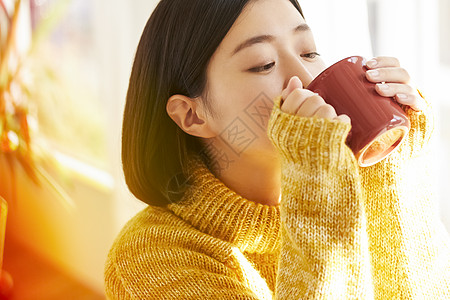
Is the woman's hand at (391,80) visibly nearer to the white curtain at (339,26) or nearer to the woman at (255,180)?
the woman at (255,180)

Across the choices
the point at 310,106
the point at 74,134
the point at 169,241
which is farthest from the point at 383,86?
the point at 74,134

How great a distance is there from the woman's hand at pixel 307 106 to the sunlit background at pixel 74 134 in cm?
80

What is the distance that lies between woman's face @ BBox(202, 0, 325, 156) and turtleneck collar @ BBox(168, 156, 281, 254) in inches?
4.7

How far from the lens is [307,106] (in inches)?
34.0

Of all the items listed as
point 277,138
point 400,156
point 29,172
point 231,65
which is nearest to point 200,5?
point 231,65

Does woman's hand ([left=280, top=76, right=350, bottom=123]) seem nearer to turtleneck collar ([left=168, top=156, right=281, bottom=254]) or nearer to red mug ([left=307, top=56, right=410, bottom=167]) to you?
red mug ([left=307, top=56, right=410, bottom=167])

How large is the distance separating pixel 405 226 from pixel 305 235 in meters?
0.27

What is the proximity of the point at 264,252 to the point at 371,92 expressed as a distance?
40 centimetres

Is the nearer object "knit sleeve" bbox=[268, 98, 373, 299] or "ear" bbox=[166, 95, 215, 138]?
"knit sleeve" bbox=[268, 98, 373, 299]

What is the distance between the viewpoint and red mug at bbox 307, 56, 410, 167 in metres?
0.86

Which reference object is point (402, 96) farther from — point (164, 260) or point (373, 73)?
point (164, 260)

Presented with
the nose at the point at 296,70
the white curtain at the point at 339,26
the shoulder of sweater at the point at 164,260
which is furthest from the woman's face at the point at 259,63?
the white curtain at the point at 339,26

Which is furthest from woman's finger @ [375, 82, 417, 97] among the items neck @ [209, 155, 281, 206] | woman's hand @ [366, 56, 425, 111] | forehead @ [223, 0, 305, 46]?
neck @ [209, 155, 281, 206]

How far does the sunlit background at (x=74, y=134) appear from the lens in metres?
1.98
